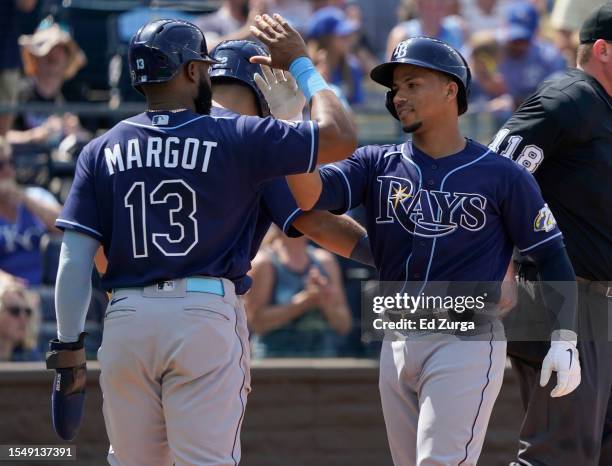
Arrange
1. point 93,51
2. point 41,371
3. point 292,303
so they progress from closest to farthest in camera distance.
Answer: point 41,371 → point 292,303 → point 93,51

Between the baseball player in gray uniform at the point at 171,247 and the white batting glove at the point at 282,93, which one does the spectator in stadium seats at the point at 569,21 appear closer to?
the white batting glove at the point at 282,93

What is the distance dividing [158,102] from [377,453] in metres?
3.39

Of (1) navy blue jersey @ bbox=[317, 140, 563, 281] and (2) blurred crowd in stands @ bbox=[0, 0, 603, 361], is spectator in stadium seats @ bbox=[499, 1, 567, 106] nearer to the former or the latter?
(2) blurred crowd in stands @ bbox=[0, 0, 603, 361]

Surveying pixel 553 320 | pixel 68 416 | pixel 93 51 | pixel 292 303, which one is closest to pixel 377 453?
pixel 292 303

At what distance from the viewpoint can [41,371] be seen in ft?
20.9

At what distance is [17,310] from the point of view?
22.6ft

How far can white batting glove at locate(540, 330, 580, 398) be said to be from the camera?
4039 millimetres

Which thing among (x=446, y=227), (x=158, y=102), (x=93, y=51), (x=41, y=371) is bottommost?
(x=41, y=371)

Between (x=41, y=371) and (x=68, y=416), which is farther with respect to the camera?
(x=41, y=371)

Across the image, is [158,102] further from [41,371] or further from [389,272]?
[41,371]

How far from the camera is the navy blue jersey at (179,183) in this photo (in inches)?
148

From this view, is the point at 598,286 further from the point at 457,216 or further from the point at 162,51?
the point at 162,51

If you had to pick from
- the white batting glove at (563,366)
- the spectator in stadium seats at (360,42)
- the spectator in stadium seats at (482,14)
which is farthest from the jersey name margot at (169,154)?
the spectator in stadium seats at (482,14)

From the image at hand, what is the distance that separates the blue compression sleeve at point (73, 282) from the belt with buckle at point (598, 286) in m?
2.04
